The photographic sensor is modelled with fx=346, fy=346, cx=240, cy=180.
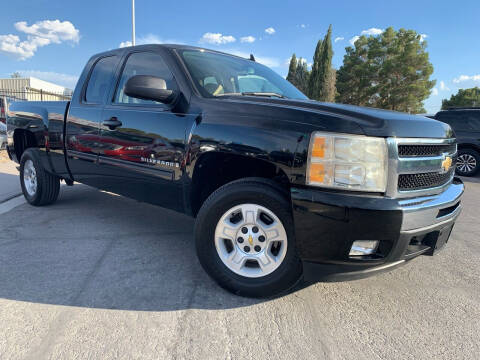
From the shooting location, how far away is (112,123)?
3.24m

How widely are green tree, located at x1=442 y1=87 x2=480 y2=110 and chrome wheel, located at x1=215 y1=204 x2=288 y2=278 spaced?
66.2 meters

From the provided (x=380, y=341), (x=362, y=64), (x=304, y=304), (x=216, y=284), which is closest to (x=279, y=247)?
(x=304, y=304)

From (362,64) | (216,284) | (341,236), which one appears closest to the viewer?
(341,236)

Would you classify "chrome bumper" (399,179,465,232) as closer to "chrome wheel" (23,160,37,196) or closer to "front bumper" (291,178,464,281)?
"front bumper" (291,178,464,281)

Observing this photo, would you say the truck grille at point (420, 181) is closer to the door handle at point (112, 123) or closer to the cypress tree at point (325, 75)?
the door handle at point (112, 123)

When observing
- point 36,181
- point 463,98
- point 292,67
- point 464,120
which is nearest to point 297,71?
point 292,67

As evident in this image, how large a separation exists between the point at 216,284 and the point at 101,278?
2.86 ft

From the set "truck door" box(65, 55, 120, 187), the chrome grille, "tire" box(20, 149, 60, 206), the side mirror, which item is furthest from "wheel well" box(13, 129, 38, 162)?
the chrome grille

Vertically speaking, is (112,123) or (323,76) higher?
(323,76)

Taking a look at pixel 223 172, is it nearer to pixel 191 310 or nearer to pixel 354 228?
pixel 191 310

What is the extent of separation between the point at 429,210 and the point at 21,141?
512 cm

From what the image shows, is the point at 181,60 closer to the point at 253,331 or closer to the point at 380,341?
the point at 253,331

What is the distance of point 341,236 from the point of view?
1.97 metres

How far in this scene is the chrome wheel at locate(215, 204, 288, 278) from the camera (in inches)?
88.8
